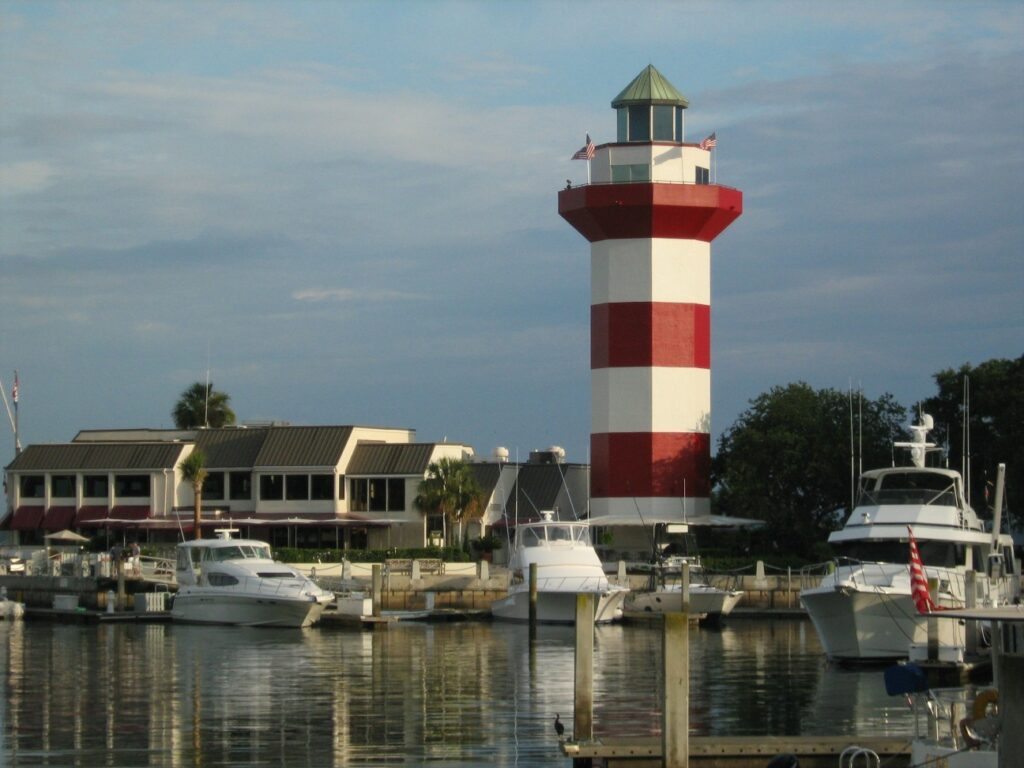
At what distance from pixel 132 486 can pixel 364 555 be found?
14.0 metres

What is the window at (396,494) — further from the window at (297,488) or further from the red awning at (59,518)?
the red awning at (59,518)

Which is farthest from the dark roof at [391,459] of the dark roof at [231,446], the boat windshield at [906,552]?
the boat windshield at [906,552]

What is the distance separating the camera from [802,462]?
65.6 metres

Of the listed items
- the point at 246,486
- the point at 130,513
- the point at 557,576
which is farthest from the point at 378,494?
the point at 557,576

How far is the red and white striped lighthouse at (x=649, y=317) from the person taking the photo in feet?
210

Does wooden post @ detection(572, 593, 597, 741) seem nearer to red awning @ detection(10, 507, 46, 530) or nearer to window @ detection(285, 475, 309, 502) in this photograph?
window @ detection(285, 475, 309, 502)

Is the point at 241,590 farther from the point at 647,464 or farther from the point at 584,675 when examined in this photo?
the point at 584,675

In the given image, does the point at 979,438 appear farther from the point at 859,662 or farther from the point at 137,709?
the point at 137,709

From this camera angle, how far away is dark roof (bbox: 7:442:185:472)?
74.9 metres

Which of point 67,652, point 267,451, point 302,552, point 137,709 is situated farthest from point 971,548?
point 267,451

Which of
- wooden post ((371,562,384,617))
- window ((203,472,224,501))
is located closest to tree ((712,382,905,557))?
wooden post ((371,562,384,617))

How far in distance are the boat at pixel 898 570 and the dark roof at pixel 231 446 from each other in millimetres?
35312

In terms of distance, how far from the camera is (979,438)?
65438 mm

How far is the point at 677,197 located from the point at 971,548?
2381 cm
